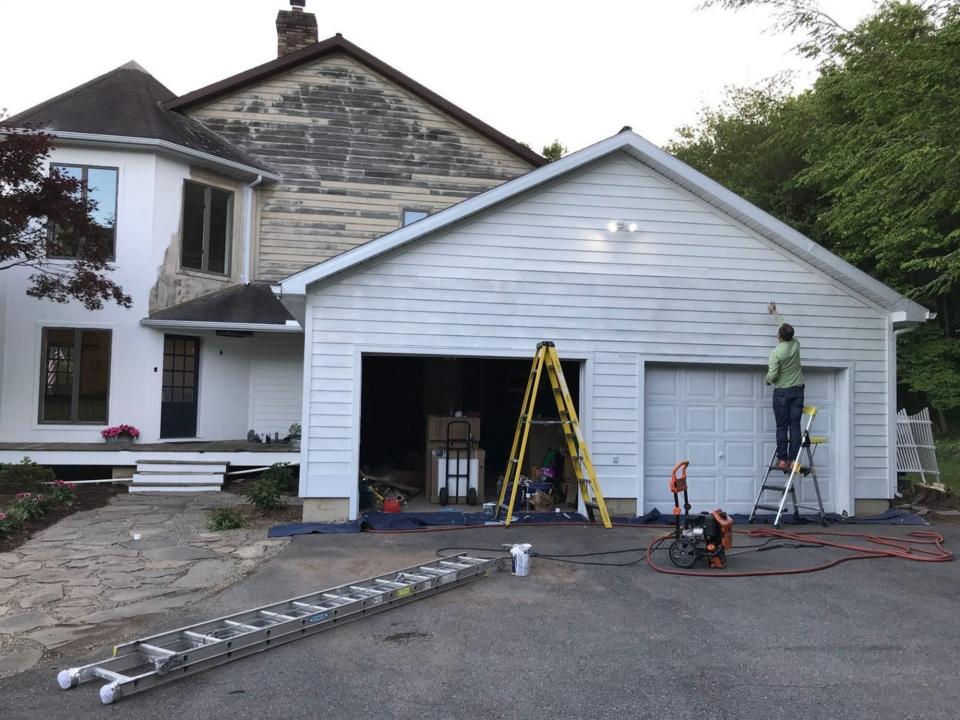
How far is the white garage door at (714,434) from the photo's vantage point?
10.0 m

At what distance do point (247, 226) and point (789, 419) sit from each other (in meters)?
10.6

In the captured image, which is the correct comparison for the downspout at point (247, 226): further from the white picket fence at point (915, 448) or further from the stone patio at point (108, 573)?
the white picket fence at point (915, 448)

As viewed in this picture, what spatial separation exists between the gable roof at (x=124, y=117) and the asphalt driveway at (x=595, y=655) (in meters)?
9.56

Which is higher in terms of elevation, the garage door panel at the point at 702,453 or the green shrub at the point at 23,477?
the garage door panel at the point at 702,453

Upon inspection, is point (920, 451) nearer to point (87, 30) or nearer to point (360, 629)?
point (360, 629)

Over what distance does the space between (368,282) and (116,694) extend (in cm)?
607

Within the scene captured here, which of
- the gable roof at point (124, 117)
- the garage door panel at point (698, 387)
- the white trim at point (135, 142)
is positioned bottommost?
the garage door panel at point (698, 387)

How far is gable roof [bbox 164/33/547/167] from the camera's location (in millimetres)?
15109

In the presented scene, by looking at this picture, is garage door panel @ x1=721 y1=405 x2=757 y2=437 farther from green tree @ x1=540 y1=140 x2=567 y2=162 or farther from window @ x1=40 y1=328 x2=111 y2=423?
green tree @ x1=540 y1=140 x2=567 y2=162

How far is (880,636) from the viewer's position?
5207 millimetres

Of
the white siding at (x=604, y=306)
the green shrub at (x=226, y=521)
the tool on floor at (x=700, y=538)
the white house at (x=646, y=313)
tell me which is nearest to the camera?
the tool on floor at (x=700, y=538)

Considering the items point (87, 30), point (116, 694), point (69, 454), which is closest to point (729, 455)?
point (116, 694)

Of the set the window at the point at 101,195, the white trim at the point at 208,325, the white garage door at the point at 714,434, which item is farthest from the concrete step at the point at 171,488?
the white garage door at the point at 714,434

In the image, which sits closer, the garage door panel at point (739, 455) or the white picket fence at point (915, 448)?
the garage door panel at point (739, 455)
